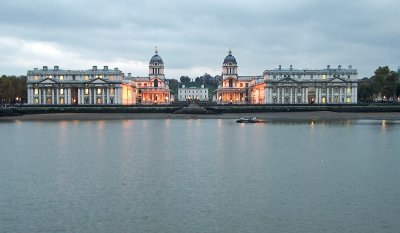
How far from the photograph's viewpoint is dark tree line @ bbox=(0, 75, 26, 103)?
144m

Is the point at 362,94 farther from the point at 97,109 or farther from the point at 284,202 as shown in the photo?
the point at 284,202

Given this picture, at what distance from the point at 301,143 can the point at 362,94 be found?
454 feet

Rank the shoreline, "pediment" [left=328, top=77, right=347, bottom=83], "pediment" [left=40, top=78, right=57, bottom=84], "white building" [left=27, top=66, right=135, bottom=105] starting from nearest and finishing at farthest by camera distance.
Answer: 1. the shoreline
2. "pediment" [left=40, top=78, right=57, bottom=84]
3. "white building" [left=27, top=66, right=135, bottom=105]
4. "pediment" [left=328, top=77, right=347, bottom=83]

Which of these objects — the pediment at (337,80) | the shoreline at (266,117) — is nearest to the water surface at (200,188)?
the shoreline at (266,117)

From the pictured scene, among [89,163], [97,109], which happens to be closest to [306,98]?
[97,109]

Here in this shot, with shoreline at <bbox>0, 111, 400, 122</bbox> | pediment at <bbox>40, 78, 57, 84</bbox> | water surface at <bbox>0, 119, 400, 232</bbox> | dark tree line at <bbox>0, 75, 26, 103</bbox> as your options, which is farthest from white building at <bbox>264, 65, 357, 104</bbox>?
water surface at <bbox>0, 119, 400, 232</bbox>

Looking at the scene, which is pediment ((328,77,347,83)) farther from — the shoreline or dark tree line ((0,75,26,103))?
dark tree line ((0,75,26,103))

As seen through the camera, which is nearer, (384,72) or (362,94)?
(384,72)

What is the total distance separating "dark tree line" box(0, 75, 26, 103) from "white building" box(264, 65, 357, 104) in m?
76.7

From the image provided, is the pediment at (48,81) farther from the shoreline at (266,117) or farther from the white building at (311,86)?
the white building at (311,86)

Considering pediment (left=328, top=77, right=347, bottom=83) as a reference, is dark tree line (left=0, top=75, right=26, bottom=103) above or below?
below

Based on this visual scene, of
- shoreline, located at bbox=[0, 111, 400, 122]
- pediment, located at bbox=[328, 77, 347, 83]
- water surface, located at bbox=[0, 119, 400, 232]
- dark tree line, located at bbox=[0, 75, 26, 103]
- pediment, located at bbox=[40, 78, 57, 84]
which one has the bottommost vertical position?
water surface, located at bbox=[0, 119, 400, 232]

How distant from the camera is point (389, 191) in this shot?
2359 cm

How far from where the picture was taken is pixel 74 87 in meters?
167
